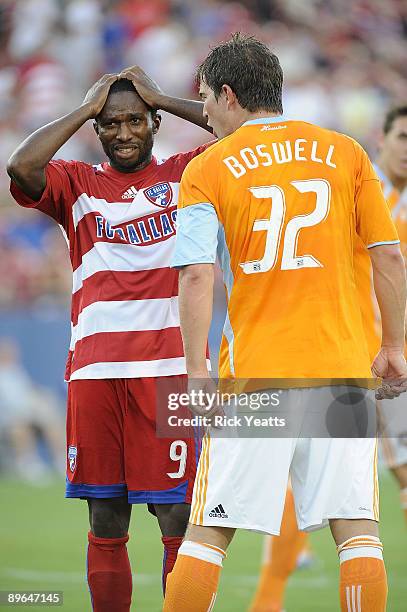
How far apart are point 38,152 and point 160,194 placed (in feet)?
1.87

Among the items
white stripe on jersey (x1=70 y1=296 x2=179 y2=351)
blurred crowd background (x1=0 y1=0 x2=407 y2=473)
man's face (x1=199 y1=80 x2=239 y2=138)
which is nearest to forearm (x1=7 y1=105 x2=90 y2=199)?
white stripe on jersey (x1=70 y1=296 x2=179 y2=351)

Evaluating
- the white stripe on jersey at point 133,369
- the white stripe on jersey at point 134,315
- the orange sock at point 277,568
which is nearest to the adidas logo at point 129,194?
the white stripe on jersey at point 134,315

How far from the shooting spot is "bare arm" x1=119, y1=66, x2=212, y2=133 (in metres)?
4.62

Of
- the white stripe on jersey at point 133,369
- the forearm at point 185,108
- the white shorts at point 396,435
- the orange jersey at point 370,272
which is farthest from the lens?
the white shorts at point 396,435

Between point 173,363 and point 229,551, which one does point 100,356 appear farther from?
point 229,551

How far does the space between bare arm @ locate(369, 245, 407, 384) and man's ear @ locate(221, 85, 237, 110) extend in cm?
75

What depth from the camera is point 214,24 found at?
1550 centimetres

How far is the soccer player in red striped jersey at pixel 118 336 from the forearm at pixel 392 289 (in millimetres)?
1079

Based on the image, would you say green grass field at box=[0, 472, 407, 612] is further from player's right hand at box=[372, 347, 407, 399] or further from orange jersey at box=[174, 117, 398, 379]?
orange jersey at box=[174, 117, 398, 379]

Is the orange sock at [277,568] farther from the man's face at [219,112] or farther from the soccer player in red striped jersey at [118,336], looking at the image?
the man's face at [219,112]

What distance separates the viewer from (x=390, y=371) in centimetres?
390

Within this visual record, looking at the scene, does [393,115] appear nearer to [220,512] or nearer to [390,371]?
[390,371]

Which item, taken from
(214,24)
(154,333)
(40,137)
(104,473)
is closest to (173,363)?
(154,333)

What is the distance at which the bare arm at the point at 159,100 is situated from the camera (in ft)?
15.2
